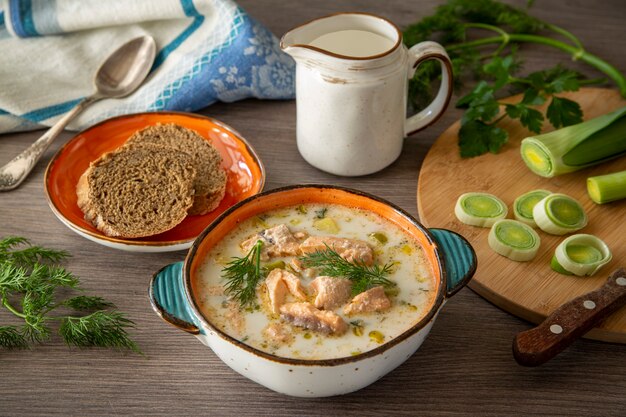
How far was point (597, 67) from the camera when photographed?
112 inches

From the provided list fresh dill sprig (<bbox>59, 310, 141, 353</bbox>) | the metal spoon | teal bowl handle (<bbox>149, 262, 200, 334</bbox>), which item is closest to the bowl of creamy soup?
teal bowl handle (<bbox>149, 262, 200, 334</bbox>)

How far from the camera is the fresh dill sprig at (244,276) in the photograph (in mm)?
1655

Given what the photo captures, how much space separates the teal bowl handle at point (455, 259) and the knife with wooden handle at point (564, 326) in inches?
8.6

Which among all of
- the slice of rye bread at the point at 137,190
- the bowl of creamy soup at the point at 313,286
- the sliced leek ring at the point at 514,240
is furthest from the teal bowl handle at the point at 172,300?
the sliced leek ring at the point at 514,240

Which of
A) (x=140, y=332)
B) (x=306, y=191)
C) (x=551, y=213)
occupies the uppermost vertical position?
(x=306, y=191)

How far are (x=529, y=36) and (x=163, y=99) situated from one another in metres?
1.42

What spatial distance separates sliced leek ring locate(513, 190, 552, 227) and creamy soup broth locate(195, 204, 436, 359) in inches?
19.3

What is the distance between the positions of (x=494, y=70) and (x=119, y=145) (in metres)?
1.25

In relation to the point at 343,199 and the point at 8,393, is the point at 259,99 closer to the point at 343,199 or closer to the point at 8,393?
the point at 343,199

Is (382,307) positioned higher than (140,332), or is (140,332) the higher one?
(382,307)

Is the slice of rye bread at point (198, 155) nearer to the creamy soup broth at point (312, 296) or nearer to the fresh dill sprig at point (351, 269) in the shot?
the creamy soup broth at point (312, 296)

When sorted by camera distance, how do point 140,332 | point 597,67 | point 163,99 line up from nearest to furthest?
point 140,332 → point 163,99 → point 597,67

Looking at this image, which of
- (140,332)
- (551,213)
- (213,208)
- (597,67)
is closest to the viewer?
(140,332)

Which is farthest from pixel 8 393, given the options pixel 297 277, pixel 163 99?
pixel 163 99
